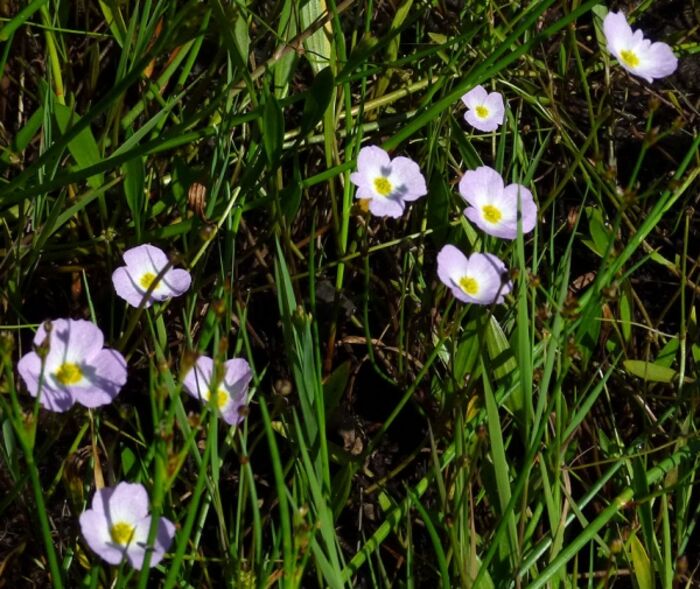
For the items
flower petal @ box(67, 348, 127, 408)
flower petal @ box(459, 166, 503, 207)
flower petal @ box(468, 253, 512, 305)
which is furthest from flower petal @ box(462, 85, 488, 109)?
flower petal @ box(67, 348, 127, 408)

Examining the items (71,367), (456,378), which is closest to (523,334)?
(456,378)

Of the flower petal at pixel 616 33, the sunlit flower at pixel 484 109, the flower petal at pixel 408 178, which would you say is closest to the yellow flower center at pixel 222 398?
the flower petal at pixel 408 178

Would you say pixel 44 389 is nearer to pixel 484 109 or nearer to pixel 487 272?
pixel 487 272

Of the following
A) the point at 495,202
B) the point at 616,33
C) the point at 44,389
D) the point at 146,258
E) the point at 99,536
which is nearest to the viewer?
the point at 99,536

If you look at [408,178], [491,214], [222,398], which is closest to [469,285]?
[491,214]

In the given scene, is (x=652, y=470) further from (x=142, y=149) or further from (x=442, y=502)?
(x=142, y=149)

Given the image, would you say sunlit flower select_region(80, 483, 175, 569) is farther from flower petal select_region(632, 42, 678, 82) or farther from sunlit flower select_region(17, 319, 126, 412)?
flower petal select_region(632, 42, 678, 82)
